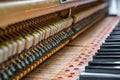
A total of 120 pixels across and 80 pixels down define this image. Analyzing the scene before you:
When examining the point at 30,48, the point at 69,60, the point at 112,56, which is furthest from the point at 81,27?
the point at 30,48

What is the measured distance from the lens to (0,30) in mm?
2076

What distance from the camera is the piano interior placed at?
77.9 inches

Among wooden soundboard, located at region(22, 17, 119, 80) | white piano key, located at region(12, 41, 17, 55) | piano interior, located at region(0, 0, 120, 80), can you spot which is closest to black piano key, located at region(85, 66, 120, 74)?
piano interior, located at region(0, 0, 120, 80)

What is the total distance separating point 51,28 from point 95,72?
0.88m

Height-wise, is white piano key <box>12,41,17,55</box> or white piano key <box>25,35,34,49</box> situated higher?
white piano key <box>25,35,34,49</box>

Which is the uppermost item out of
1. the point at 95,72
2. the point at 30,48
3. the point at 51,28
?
the point at 51,28

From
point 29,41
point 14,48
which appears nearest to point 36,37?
point 29,41

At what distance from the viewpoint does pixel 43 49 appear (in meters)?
2.74

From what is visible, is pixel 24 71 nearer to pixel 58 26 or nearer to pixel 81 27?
pixel 58 26

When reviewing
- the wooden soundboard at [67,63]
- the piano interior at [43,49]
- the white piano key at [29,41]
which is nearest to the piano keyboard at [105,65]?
the piano interior at [43,49]

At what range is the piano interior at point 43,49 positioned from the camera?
198 centimetres

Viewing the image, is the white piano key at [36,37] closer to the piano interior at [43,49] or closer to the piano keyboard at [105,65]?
the piano interior at [43,49]

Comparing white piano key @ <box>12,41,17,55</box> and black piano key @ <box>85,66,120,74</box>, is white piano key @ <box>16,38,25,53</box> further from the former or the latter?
black piano key @ <box>85,66,120,74</box>

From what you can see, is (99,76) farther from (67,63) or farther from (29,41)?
(67,63)
